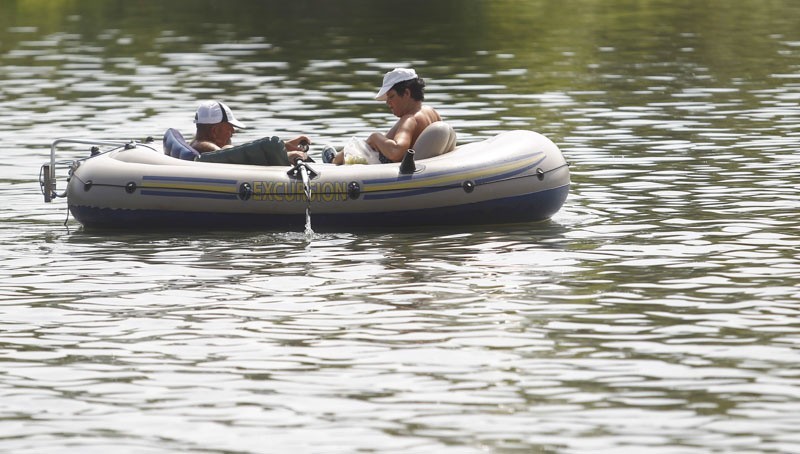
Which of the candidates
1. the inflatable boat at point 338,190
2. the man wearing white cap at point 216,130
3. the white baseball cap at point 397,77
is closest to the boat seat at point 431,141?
the inflatable boat at point 338,190

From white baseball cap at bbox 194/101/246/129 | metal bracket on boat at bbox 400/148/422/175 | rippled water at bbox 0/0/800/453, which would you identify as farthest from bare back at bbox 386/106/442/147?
white baseball cap at bbox 194/101/246/129

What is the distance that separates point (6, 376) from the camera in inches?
385

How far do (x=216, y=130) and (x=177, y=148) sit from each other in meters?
0.42

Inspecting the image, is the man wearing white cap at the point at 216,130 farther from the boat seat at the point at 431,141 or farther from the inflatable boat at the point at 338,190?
the boat seat at the point at 431,141

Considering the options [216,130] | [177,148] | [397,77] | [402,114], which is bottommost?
[177,148]

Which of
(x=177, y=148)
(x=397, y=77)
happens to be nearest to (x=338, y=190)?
(x=397, y=77)

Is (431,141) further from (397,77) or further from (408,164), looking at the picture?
(397,77)

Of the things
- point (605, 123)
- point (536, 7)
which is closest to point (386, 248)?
point (605, 123)

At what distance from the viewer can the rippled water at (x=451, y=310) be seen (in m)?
8.52

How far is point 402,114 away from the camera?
1519 cm

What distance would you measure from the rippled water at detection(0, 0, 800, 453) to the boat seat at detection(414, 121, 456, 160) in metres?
0.78

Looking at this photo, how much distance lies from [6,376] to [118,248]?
466 cm

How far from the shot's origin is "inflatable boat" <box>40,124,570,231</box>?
48.1ft

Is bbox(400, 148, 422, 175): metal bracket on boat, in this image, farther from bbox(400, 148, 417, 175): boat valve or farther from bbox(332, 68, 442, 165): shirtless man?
bbox(332, 68, 442, 165): shirtless man
